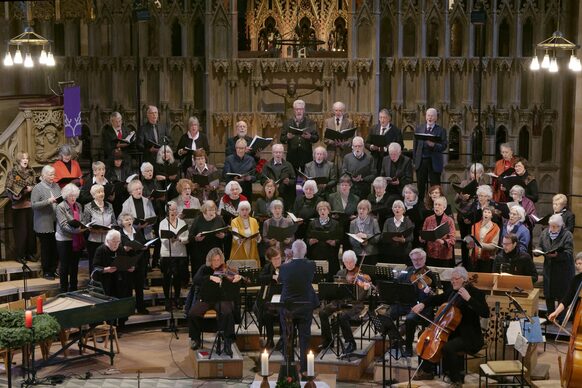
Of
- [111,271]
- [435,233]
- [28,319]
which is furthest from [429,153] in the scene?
[28,319]

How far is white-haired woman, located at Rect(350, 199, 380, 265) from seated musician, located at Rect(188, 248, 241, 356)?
1.70 metres

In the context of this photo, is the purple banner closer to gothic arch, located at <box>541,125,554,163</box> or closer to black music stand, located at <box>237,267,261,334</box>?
black music stand, located at <box>237,267,261,334</box>

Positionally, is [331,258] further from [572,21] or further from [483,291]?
[572,21]

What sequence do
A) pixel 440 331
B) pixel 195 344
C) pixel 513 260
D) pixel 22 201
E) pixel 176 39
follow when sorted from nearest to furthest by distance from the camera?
pixel 440 331 → pixel 195 344 → pixel 513 260 → pixel 22 201 → pixel 176 39

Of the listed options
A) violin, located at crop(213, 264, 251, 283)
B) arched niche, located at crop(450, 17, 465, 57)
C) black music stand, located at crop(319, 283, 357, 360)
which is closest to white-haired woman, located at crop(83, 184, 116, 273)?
violin, located at crop(213, 264, 251, 283)

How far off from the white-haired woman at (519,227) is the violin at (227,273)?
2.86 meters

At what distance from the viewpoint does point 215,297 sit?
416 inches

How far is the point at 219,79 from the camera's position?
14898mm

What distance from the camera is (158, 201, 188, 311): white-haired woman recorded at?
38.9 feet

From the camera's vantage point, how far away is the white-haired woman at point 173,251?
38.9ft

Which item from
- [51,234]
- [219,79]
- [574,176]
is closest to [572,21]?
[574,176]

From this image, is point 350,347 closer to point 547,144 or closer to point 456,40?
point 547,144

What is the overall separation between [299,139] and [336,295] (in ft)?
9.88

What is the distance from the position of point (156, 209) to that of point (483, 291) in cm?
420
